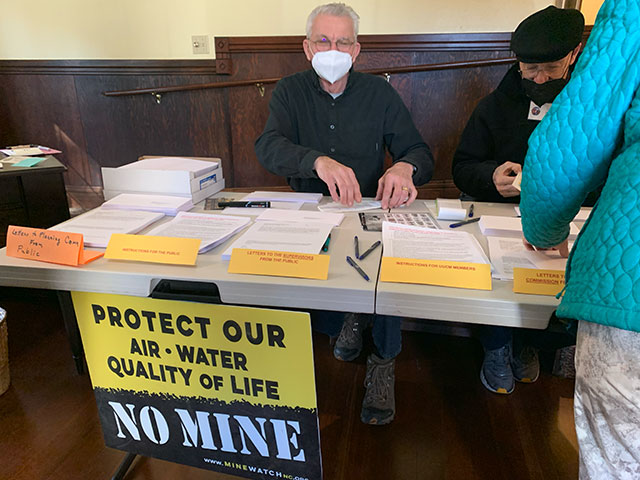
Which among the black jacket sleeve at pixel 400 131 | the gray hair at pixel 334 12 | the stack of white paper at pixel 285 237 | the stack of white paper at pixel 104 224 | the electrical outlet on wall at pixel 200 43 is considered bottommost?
the stack of white paper at pixel 285 237

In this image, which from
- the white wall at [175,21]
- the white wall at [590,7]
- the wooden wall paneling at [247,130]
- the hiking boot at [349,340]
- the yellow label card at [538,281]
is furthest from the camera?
the wooden wall paneling at [247,130]

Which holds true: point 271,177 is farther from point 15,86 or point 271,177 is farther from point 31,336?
point 15,86

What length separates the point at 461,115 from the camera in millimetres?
2496

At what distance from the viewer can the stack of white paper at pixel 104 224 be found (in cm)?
89

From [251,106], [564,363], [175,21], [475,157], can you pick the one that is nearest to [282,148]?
[475,157]

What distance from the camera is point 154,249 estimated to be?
793mm

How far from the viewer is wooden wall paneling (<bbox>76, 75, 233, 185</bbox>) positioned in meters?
2.71

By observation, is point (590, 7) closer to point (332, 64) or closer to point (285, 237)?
point (332, 64)

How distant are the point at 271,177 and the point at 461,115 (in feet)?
4.01

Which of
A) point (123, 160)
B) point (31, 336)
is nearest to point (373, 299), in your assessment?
point (31, 336)

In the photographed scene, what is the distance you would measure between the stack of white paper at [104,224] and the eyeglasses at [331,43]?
82cm

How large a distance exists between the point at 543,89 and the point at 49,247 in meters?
1.42

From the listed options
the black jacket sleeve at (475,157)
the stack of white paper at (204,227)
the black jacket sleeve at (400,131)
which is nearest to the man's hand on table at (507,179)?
the black jacket sleeve at (475,157)

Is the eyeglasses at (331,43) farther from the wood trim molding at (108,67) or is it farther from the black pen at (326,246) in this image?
the wood trim molding at (108,67)
